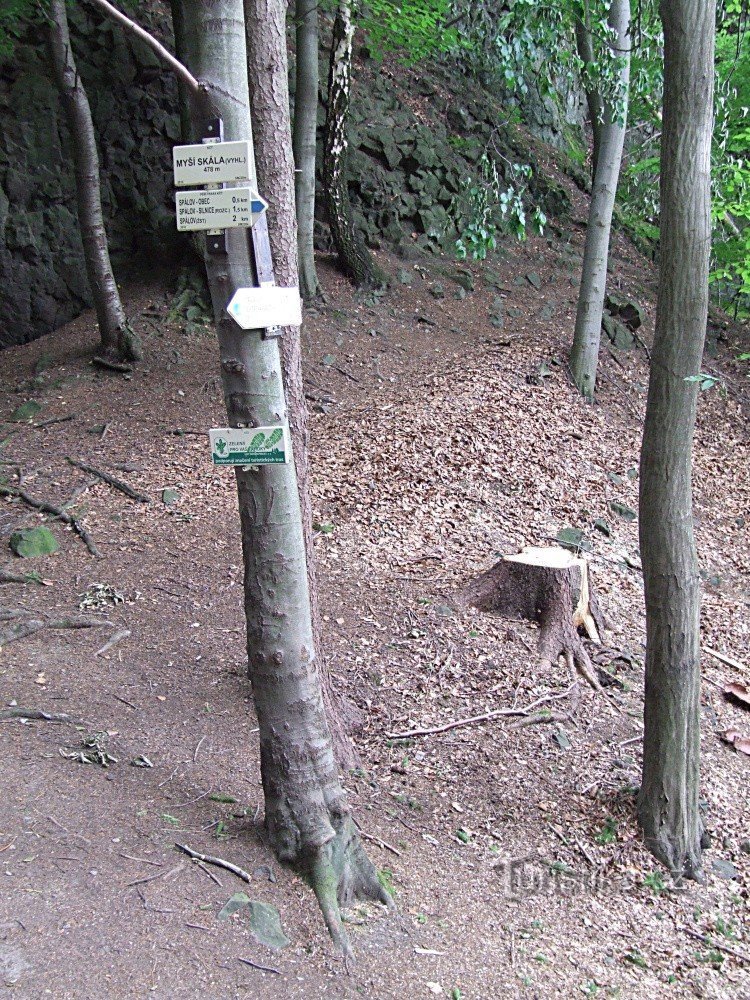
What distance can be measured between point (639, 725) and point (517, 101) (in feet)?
54.0

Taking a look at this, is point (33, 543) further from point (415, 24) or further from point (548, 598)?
point (415, 24)

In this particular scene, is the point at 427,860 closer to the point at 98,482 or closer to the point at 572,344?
the point at 98,482

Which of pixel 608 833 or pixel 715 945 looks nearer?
pixel 715 945

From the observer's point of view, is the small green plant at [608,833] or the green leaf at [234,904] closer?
the green leaf at [234,904]

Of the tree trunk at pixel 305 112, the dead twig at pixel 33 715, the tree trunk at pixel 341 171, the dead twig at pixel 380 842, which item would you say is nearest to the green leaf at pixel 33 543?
the dead twig at pixel 33 715

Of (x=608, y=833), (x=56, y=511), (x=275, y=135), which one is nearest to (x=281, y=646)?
(x=275, y=135)

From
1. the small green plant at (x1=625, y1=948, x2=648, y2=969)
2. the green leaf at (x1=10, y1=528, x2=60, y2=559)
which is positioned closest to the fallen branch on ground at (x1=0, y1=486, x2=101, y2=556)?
the green leaf at (x1=10, y1=528, x2=60, y2=559)

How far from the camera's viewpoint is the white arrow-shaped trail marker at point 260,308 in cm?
306

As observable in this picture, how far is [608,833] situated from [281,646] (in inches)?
98.9

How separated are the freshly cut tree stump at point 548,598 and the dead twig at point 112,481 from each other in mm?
3252

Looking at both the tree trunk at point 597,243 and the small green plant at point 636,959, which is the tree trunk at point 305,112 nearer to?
the tree trunk at point 597,243

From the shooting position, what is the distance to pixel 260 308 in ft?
10.1

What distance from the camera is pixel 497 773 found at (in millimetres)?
4910

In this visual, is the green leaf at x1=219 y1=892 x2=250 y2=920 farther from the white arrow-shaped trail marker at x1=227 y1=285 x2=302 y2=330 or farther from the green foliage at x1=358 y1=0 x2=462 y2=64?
the green foliage at x1=358 y1=0 x2=462 y2=64
